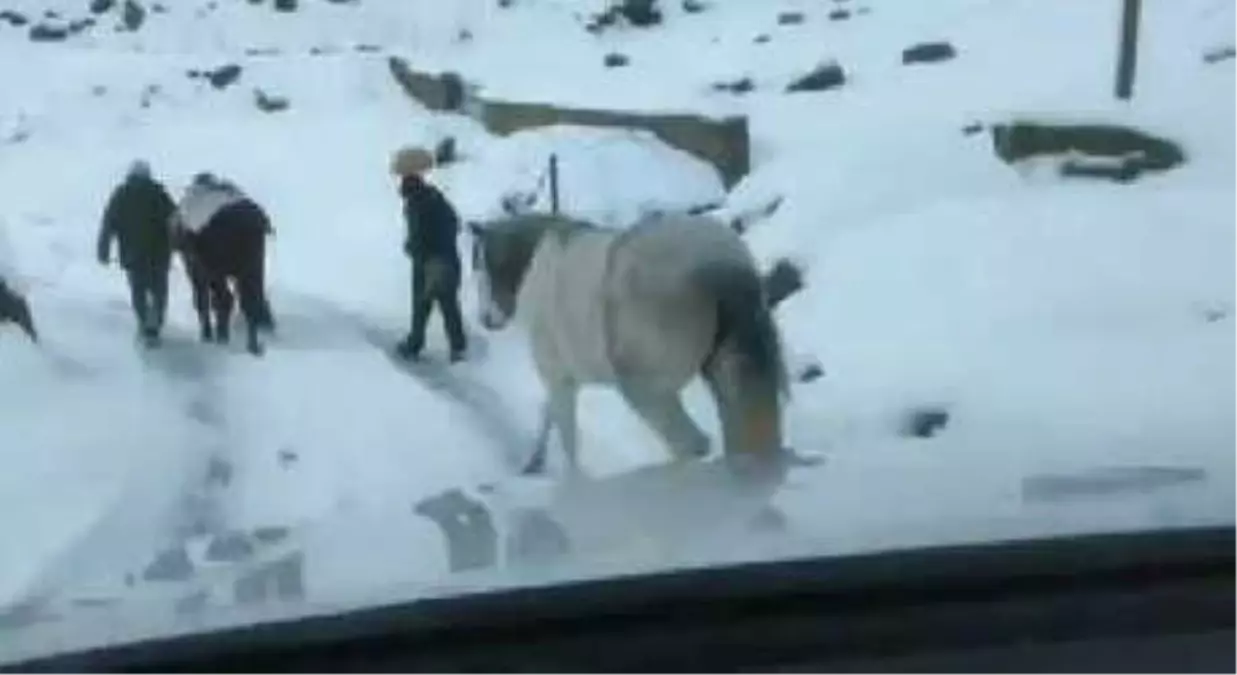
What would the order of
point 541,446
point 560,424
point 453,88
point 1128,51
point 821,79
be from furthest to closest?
point 821,79, point 1128,51, point 453,88, point 560,424, point 541,446

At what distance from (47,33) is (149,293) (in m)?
0.67

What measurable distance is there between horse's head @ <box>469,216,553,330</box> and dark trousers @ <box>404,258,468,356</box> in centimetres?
71

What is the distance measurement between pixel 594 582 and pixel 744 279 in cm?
283

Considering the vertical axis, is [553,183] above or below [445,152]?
above

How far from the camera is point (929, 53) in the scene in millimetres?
10438

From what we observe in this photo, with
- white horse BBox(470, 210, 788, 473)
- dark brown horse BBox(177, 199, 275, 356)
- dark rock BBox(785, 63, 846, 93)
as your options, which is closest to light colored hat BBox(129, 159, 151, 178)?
dark brown horse BBox(177, 199, 275, 356)

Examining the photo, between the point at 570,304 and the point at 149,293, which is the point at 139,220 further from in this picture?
the point at 570,304

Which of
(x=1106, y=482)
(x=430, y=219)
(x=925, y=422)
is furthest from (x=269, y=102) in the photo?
(x=1106, y=482)

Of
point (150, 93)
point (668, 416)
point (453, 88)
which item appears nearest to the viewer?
point (668, 416)

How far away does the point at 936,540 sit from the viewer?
4.55 ft

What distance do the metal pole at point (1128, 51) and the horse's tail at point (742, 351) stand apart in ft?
15.4

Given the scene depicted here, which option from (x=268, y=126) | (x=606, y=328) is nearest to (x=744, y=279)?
(x=606, y=328)

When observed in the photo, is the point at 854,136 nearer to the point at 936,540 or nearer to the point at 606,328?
the point at 606,328

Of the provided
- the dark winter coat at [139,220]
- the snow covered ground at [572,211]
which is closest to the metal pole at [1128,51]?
the snow covered ground at [572,211]
